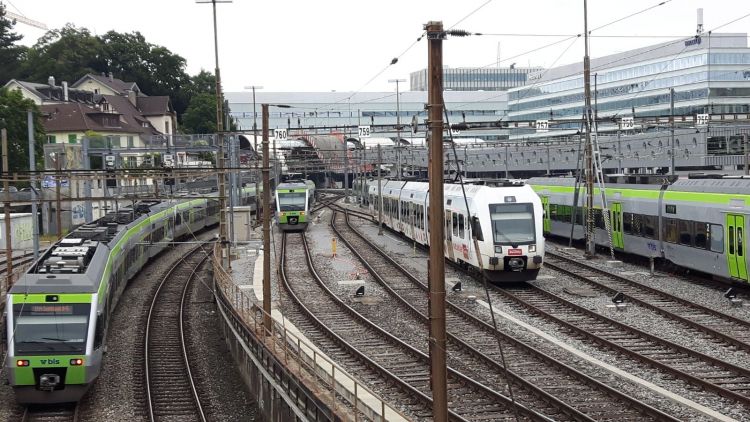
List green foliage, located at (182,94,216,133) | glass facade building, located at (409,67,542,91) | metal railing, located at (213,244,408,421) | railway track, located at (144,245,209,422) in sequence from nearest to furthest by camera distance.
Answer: metal railing, located at (213,244,408,421) → railway track, located at (144,245,209,422) → green foliage, located at (182,94,216,133) → glass facade building, located at (409,67,542,91)

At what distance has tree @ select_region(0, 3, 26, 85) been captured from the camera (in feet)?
352

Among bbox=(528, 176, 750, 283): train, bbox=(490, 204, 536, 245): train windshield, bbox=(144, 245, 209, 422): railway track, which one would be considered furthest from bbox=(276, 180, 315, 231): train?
bbox=(490, 204, 536, 245): train windshield

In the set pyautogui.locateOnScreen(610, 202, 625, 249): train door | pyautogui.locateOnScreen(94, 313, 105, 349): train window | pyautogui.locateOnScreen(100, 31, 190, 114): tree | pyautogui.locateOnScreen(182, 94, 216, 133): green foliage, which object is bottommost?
pyautogui.locateOnScreen(94, 313, 105, 349): train window

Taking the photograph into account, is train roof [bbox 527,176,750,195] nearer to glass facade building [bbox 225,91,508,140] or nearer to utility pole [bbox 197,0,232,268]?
utility pole [bbox 197,0,232,268]

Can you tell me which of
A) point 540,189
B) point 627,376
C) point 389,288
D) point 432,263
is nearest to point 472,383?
point 627,376

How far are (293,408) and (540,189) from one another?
2800 centimetres

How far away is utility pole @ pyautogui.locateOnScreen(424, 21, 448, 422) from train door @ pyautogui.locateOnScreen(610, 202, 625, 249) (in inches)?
945

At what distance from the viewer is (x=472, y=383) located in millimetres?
16344

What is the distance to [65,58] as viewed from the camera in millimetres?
105750

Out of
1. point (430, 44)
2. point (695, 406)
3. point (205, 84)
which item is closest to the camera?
point (430, 44)

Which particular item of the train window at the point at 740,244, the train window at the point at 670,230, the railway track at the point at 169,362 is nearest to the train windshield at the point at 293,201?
the railway track at the point at 169,362

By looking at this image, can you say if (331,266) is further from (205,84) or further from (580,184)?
(205,84)

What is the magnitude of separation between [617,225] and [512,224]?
8.82 meters

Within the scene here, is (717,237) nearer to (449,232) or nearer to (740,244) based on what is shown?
(740,244)
